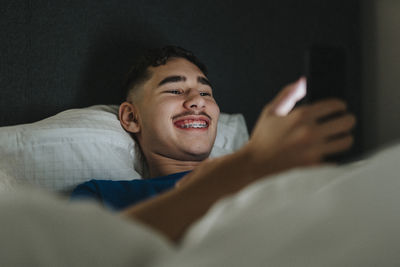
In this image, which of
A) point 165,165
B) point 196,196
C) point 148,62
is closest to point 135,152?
point 165,165

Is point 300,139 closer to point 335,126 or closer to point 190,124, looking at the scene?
point 335,126

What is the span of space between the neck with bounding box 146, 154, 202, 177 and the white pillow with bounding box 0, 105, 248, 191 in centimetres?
6

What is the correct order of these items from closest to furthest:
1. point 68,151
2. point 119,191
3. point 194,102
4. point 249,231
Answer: point 249,231, point 119,191, point 68,151, point 194,102

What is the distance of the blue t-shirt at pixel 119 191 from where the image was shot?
966 millimetres

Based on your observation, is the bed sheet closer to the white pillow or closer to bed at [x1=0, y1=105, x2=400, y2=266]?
bed at [x1=0, y1=105, x2=400, y2=266]

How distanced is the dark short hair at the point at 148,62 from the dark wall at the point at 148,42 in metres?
0.12

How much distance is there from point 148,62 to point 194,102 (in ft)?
0.82

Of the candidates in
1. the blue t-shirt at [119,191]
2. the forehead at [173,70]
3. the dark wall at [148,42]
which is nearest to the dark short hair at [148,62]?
the forehead at [173,70]

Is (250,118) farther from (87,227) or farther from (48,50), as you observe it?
(87,227)

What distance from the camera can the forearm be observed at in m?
0.47

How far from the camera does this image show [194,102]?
4.03 feet

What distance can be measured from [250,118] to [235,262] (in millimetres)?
1413

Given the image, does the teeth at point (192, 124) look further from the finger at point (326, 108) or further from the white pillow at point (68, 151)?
the finger at point (326, 108)

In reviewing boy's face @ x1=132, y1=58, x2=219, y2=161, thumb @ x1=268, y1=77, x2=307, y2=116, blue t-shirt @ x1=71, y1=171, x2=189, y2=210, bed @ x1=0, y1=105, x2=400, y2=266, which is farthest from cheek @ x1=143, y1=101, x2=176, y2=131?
bed @ x1=0, y1=105, x2=400, y2=266
